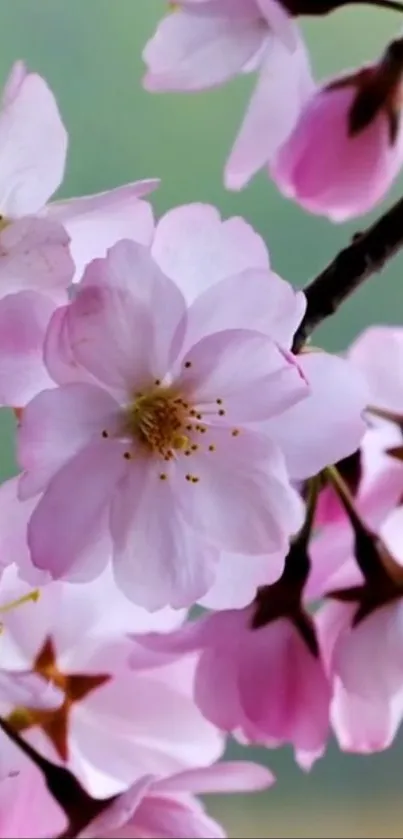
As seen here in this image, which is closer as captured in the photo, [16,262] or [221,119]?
[16,262]

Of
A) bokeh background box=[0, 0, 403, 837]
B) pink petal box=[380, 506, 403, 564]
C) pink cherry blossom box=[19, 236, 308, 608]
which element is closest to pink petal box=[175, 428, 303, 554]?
pink cherry blossom box=[19, 236, 308, 608]

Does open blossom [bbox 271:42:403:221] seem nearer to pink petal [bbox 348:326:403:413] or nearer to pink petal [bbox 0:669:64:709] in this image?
pink petal [bbox 348:326:403:413]

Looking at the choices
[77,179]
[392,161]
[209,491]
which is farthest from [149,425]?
[77,179]

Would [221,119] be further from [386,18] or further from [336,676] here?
[336,676]

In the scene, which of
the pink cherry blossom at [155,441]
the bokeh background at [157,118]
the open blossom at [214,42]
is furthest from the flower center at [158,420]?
the bokeh background at [157,118]

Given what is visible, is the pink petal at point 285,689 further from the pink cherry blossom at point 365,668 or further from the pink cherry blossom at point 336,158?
the pink cherry blossom at point 336,158
